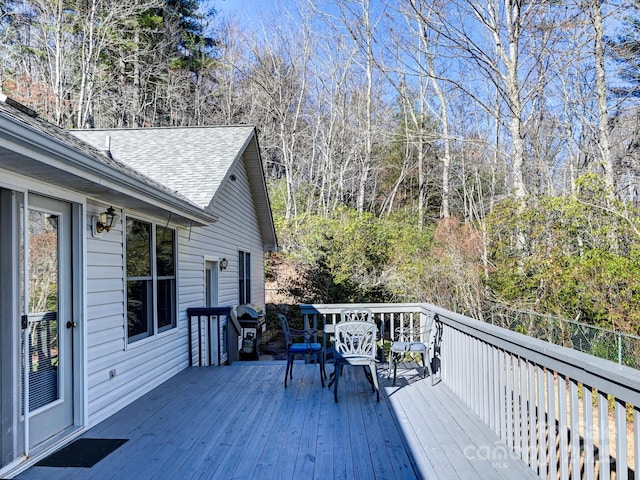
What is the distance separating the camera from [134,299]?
515 cm

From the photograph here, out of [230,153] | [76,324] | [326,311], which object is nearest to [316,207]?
[230,153]

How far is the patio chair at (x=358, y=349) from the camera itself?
187 inches

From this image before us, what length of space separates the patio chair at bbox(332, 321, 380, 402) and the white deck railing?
0.84 meters

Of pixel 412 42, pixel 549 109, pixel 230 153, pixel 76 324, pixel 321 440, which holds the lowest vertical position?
pixel 321 440

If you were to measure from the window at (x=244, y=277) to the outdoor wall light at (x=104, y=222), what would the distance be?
584cm

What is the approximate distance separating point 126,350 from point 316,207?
532 inches

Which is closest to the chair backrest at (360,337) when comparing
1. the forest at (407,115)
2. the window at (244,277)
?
the forest at (407,115)

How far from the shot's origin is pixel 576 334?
19.2ft

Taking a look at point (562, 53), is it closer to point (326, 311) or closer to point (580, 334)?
point (580, 334)

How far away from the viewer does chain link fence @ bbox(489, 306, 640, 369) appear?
493 centimetres

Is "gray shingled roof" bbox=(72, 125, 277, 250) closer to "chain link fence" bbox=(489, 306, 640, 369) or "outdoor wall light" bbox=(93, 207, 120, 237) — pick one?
"outdoor wall light" bbox=(93, 207, 120, 237)

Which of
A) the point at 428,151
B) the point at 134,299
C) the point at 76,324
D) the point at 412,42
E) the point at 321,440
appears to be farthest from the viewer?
the point at 428,151

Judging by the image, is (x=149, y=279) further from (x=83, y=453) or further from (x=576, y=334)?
(x=576, y=334)

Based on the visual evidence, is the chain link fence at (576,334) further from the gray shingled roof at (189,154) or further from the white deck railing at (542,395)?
the gray shingled roof at (189,154)
